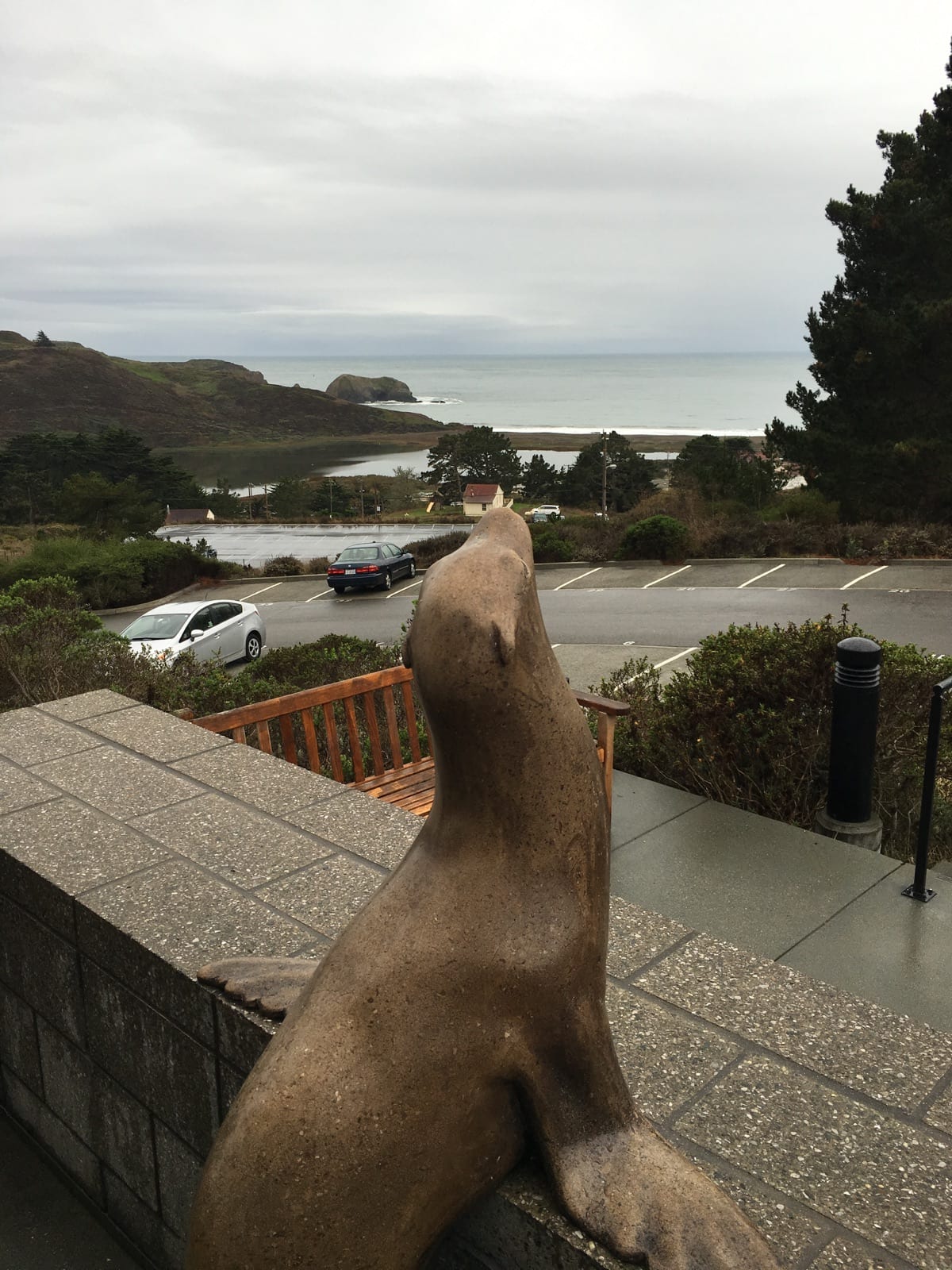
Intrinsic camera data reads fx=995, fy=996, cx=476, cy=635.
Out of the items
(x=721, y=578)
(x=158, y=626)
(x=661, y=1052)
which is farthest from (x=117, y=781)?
(x=721, y=578)

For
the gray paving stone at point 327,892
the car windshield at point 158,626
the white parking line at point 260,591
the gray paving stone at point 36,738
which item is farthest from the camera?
the white parking line at point 260,591

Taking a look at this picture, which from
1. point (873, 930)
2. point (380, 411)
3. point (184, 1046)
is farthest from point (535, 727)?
point (380, 411)

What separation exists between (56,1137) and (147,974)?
46.8 inches

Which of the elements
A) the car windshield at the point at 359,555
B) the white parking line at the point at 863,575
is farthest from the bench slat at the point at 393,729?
the car windshield at the point at 359,555

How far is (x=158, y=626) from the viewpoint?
15039mm

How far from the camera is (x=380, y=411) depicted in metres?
171

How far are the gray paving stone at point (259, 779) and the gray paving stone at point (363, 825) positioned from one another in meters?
0.09

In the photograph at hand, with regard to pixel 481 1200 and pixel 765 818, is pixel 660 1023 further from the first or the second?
pixel 765 818

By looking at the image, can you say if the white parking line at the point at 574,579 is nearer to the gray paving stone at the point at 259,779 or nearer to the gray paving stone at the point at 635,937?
the gray paving stone at the point at 259,779

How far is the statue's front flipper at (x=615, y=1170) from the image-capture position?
5.45ft

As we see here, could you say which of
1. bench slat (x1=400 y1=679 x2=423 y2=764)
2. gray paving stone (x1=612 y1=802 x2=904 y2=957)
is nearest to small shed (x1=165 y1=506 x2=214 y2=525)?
bench slat (x1=400 y1=679 x2=423 y2=764)

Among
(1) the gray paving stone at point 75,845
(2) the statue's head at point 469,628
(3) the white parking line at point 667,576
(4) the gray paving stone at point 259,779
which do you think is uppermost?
(2) the statue's head at point 469,628

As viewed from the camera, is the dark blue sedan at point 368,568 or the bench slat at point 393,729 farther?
the dark blue sedan at point 368,568

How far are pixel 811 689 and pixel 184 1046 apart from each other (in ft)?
14.4
